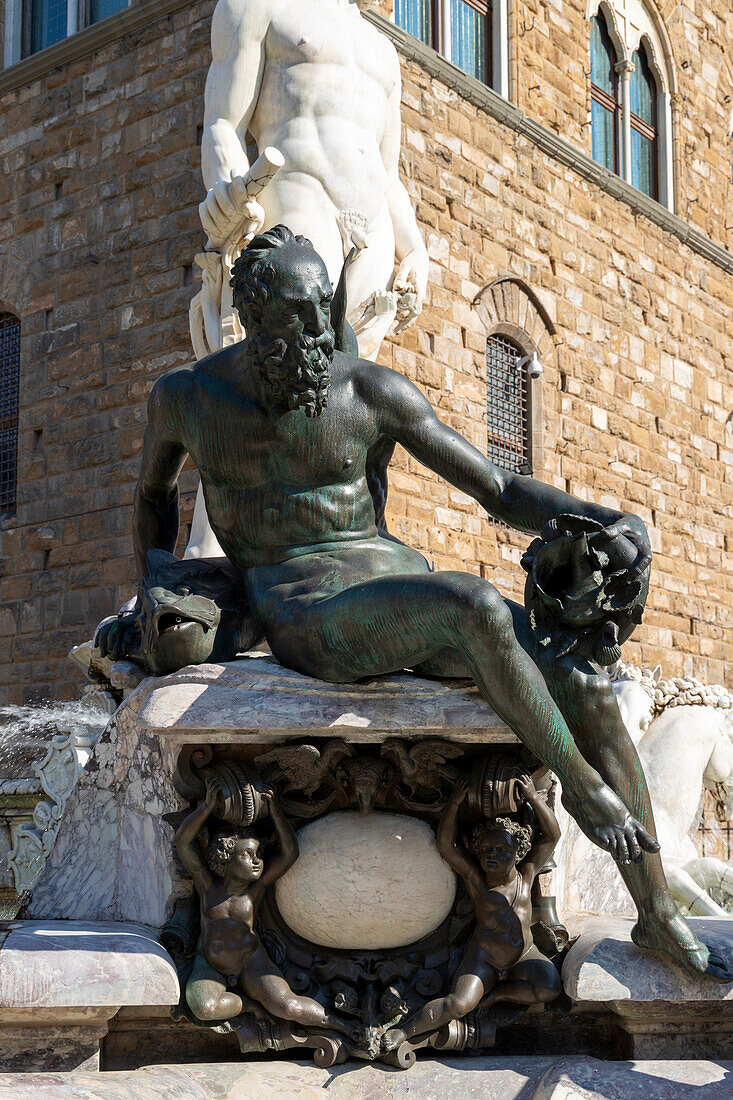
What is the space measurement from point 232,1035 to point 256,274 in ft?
4.34

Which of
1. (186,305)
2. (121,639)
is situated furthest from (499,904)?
(186,305)

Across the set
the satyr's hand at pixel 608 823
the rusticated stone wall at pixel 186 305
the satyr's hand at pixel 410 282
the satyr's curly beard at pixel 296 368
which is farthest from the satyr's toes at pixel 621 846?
the rusticated stone wall at pixel 186 305

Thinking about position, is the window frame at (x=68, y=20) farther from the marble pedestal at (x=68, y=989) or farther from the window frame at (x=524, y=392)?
the marble pedestal at (x=68, y=989)

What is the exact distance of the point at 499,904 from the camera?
2508mm

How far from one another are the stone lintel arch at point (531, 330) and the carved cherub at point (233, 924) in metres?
8.71

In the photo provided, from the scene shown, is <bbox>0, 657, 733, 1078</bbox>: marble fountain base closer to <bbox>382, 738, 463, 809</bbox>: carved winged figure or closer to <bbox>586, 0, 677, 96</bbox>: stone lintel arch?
<bbox>382, 738, 463, 809</bbox>: carved winged figure

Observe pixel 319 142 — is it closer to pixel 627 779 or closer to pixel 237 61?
pixel 237 61

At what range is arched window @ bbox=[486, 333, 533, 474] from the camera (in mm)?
10992

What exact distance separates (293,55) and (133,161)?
393 centimetres

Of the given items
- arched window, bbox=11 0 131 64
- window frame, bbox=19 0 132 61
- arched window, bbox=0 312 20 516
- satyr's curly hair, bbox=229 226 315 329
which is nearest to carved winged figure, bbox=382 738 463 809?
satyr's curly hair, bbox=229 226 315 329

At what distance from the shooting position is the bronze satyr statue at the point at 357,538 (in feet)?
7.63

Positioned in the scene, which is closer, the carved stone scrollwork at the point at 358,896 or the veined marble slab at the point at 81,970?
the veined marble slab at the point at 81,970

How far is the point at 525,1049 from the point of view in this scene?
2.61m

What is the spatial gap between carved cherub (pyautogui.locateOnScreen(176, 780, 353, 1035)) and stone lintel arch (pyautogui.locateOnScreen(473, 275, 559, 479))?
8711 mm
